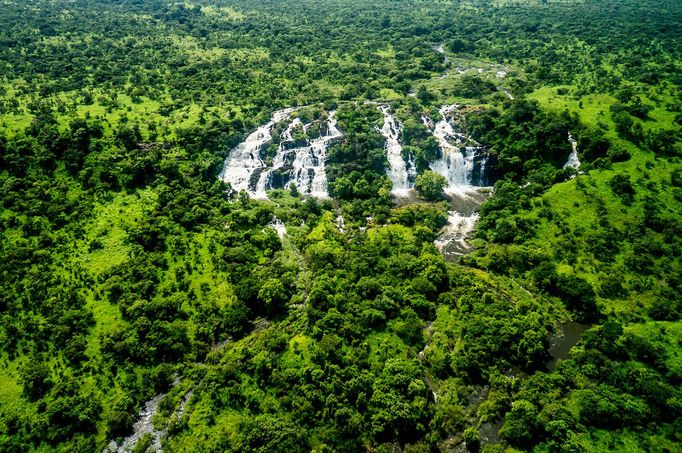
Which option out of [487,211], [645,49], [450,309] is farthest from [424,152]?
[645,49]

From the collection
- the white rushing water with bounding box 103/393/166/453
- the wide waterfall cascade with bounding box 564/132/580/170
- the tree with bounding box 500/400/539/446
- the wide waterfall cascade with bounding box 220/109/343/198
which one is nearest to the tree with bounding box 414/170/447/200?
the wide waterfall cascade with bounding box 220/109/343/198

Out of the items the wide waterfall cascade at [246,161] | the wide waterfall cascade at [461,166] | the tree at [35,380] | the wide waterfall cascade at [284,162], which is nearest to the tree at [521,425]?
the wide waterfall cascade at [461,166]

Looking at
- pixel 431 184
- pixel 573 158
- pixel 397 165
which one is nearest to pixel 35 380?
pixel 431 184

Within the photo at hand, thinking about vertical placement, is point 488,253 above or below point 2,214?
below

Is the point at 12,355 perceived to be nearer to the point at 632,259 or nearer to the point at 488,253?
the point at 488,253

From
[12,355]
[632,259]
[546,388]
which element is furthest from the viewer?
[632,259]

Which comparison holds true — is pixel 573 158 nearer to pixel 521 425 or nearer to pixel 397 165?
pixel 397 165
